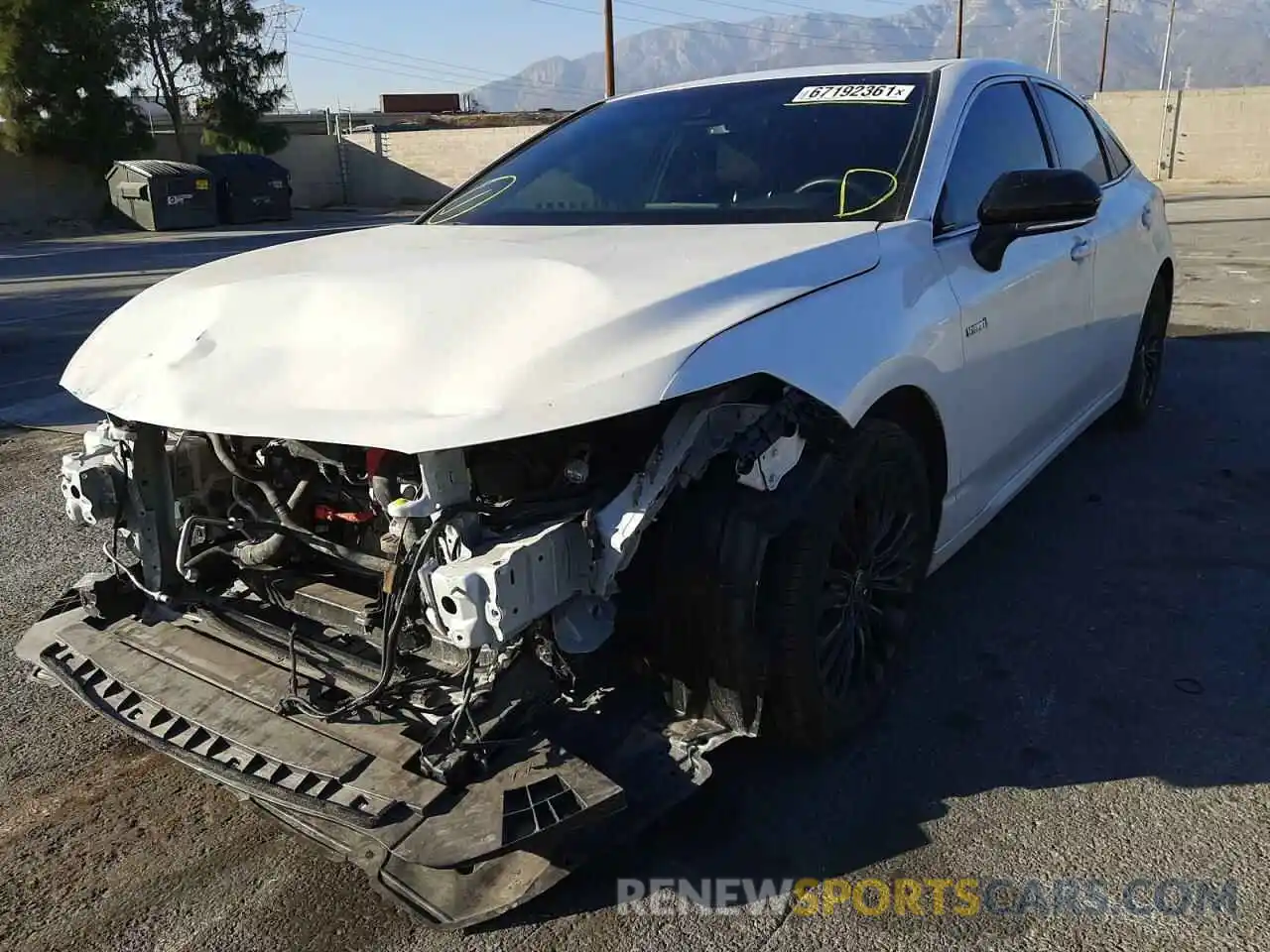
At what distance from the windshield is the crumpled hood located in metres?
0.24

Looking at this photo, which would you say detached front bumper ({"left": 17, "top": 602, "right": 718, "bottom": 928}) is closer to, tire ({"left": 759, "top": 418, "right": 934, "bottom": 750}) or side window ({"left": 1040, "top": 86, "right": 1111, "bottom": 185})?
tire ({"left": 759, "top": 418, "right": 934, "bottom": 750})

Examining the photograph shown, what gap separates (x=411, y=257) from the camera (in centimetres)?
278

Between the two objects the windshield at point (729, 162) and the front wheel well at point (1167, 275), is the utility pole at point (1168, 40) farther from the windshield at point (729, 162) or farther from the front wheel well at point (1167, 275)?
the windshield at point (729, 162)

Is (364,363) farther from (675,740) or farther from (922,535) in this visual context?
(922,535)

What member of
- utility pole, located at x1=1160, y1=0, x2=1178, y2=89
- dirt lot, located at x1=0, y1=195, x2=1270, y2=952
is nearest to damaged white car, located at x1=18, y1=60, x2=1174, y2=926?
dirt lot, located at x1=0, y1=195, x2=1270, y2=952

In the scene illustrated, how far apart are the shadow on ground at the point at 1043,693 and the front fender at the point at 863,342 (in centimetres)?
68

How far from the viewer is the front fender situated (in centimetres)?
217

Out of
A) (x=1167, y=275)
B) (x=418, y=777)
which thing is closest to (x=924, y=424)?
(x=418, y=777)

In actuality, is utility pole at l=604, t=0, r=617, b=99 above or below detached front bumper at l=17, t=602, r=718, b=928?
above

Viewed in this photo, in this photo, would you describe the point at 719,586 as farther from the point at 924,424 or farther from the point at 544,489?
the point at 924,424

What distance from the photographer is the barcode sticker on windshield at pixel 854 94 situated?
3334mm

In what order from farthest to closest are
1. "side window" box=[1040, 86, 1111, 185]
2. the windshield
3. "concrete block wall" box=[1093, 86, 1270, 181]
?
"concrete block wall" box=[1093, 86, 1270, 181] → "side window" box=[1040, 86, 1111, 185] → the windshield

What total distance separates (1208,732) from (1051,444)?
4.57ft

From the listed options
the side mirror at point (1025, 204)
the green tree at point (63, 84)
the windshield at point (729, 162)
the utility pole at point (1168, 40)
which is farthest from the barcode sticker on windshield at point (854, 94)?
the utility pole at point (1168, 40)
